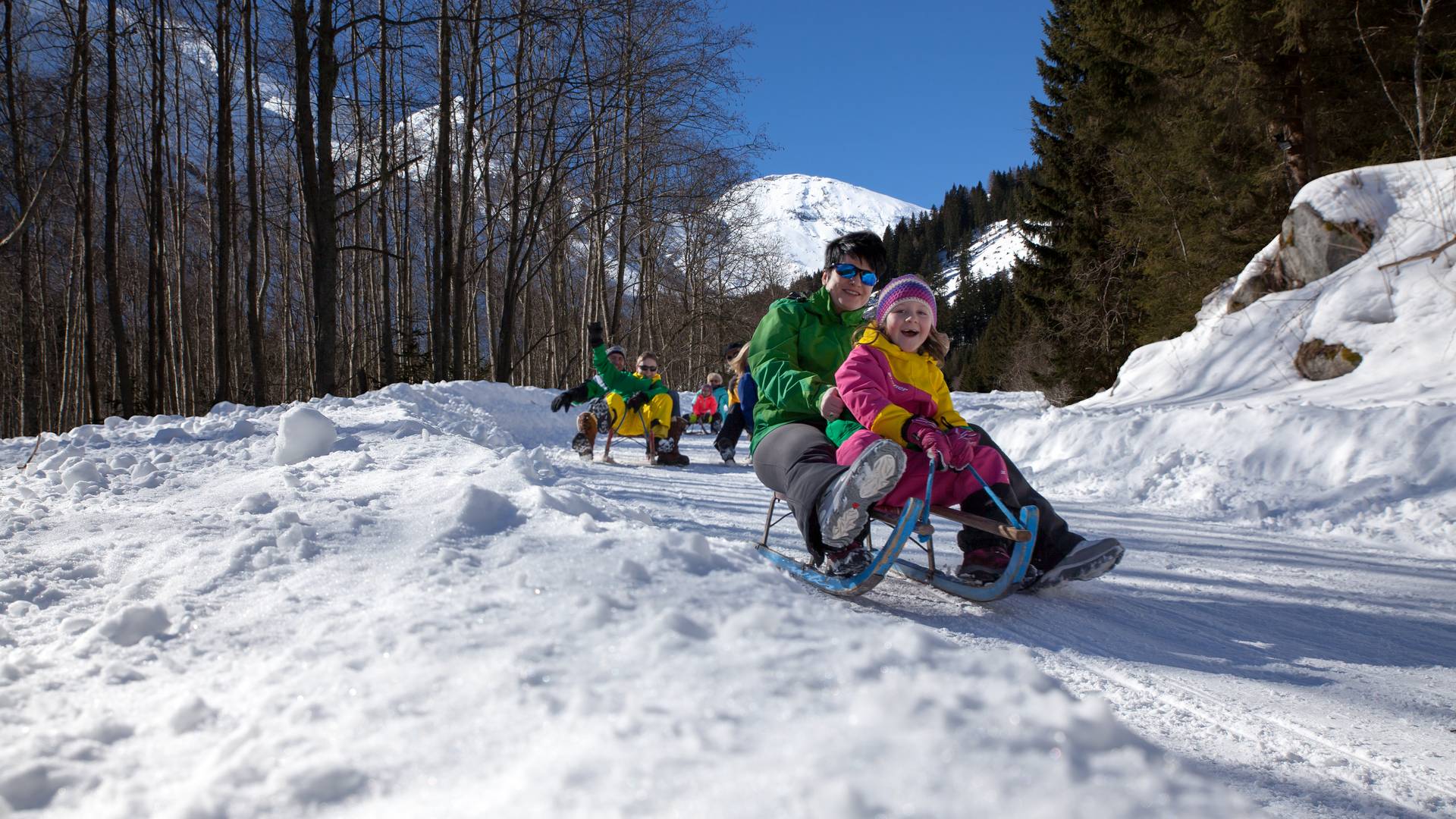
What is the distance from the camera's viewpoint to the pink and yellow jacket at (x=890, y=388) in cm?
287

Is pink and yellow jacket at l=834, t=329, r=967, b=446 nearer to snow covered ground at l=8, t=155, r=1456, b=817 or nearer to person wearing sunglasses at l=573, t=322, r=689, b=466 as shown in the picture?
snow covered ground at l=8, t=155, r=1456, b=817

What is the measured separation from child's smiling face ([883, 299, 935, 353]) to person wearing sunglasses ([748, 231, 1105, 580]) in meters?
0.36

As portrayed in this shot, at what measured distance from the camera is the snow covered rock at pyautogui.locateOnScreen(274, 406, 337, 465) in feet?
14.7

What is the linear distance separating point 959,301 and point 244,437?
77920 mm

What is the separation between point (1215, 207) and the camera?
12875 millimetres

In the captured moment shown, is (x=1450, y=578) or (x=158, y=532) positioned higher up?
(x=158, y=532)

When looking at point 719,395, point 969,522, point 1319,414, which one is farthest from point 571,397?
point 1319,414

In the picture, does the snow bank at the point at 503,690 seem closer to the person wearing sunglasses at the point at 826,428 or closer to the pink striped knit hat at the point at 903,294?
the person wearing sunglasses at the point at 826,428

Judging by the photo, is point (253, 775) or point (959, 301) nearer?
point (253, 775)

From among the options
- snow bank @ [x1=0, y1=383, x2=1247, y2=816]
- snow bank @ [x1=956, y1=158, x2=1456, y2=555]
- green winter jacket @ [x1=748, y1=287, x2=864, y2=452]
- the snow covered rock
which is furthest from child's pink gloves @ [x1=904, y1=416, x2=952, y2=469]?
the snow covered rock

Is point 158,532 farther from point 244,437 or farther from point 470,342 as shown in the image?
point 470,342

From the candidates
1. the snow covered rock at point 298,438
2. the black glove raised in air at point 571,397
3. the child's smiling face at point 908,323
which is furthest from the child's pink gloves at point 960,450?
the black glove raised in air at point 571,397

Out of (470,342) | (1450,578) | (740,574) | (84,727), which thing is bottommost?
(1450,578)

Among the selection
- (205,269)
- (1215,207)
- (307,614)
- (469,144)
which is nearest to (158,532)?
(307,614)
